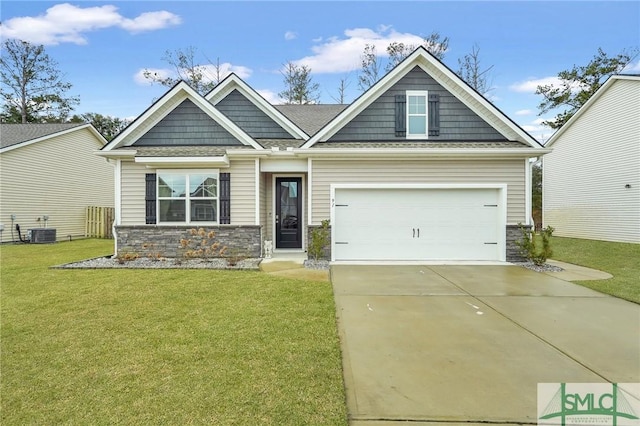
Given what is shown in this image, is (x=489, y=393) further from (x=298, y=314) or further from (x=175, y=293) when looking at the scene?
(x=175, y=293)

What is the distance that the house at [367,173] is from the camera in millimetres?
9789

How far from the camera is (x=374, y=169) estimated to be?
9836 millimetres

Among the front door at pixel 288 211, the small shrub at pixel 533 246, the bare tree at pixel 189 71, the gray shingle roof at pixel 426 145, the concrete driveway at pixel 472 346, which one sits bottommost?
the concrete driveway at pixel 472 346

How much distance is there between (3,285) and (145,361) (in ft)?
18.6

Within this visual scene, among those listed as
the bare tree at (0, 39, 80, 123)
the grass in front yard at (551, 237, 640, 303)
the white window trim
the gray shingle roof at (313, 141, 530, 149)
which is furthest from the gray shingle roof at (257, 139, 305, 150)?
the bare tree at (0, 39, 80, 123)

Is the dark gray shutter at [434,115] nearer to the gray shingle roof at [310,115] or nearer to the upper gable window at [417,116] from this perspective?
the upper gable window at [417,116]

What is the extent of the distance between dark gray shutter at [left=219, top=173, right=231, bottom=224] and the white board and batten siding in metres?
0.12

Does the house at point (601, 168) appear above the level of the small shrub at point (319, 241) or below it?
above

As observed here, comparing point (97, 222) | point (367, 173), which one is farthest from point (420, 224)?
point (97, 222)

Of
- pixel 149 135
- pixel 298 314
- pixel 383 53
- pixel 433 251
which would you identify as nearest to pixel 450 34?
pixel 383 53

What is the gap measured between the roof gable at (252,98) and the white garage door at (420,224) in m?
3.50

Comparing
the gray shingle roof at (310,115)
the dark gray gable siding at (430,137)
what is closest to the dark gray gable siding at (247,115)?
the gray shingle roof at (310,115)

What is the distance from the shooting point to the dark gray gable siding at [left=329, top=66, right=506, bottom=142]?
10.2m

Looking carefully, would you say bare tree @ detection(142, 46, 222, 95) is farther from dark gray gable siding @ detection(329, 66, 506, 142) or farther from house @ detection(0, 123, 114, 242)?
dark gray gable siding @ detection(329, 66, 506, 142)
